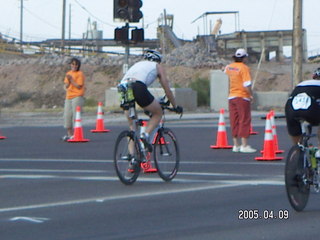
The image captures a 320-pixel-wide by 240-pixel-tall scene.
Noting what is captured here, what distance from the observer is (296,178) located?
868 cm

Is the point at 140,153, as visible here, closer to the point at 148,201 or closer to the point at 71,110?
the point at 148,201

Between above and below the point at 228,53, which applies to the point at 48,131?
below

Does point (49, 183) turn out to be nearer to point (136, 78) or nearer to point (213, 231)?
point (136, 78)

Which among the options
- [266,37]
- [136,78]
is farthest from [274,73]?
[136,78]

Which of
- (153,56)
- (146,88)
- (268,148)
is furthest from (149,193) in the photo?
(268,148)

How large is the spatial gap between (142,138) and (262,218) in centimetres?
308

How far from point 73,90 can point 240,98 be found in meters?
4.47

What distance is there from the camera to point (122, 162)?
11.2m

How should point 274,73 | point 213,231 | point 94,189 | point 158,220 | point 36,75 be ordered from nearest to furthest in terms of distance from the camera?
point 213,231, point 158,220, point 94,189, point 274,73, point 36,75

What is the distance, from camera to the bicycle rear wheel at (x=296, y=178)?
8.61 meters

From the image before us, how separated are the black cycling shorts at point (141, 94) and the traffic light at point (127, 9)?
9839 mm

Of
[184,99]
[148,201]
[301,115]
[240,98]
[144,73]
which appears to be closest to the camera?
[301,115]

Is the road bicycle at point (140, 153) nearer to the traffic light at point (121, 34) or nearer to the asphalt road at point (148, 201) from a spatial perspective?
the asphalt road at point (148, 201)
